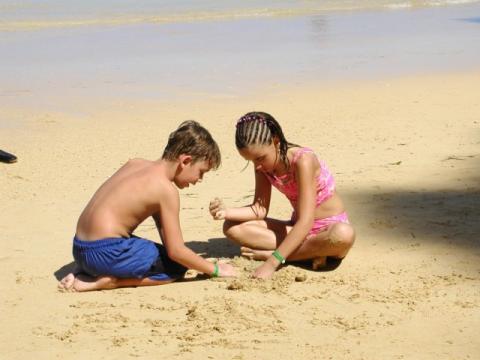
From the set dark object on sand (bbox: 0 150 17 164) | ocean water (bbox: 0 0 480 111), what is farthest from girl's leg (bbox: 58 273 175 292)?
ocean water (bbox: 0 0 480 111)

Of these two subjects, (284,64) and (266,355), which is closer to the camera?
(266,355)

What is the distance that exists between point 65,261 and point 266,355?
1.89 meters

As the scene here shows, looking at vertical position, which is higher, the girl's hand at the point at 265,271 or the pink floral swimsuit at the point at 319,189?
the pink floral swimsuit at the point at 319,189

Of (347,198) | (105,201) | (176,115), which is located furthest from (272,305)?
(176,115)

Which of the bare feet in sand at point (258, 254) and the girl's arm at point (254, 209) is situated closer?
the bare feet in sand at point (258, 254)

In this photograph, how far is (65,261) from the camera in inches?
205

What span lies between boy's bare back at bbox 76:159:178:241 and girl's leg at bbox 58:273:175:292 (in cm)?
23

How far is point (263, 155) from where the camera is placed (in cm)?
480

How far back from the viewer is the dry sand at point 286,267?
394 centimetres

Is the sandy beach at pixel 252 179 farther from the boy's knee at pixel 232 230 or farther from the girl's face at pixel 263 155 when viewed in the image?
the girl's face at pixel 263 155

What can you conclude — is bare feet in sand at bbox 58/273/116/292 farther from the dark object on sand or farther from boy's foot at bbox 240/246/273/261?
the dark object on sand

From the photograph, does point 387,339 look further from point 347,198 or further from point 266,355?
point 347,198

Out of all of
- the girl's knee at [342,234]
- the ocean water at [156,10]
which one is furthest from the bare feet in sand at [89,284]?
the ocean water at [156,10]

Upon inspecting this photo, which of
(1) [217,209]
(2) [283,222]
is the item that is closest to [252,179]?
(2) [283,222]
